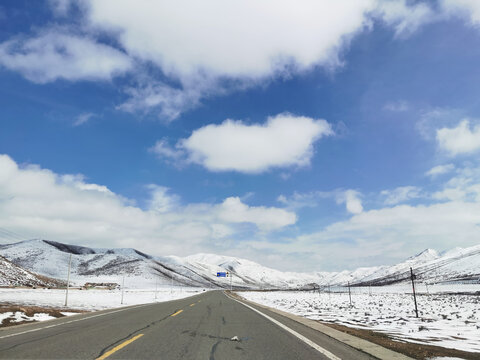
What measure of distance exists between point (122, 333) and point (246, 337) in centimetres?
399

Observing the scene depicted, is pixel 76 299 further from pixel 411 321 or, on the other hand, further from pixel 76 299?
pixel 411 321

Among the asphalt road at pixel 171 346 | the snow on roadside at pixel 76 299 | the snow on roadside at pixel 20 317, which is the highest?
the asphalt road at pixel 171 346

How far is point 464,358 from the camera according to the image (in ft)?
22.5

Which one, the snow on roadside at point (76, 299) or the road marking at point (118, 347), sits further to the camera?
the snow on roadside at point (76, 299)

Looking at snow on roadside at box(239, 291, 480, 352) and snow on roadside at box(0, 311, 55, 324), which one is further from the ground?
→ snow on roadside at box(0, 311, 55, 324)

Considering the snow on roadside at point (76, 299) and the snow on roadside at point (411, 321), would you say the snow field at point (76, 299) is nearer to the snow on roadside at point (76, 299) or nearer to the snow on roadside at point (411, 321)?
the snow on roadside at point (76, 299)

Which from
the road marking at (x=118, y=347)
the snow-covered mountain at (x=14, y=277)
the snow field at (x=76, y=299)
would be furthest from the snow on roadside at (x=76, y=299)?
the snow-covered mountain at (x=14, y=277)

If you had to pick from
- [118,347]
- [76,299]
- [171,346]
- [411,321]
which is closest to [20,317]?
[118,347]

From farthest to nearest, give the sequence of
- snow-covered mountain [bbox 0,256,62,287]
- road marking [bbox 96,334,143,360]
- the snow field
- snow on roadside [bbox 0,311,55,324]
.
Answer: snow-covered mountain [bbox 0,256,62,287]
the snow field
snow on roadside [bbox 0,311,55,324]
road marking [bbox 96,334,143,360]

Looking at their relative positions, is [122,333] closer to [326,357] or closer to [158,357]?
[158,357]

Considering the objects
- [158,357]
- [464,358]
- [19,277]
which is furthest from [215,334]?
[19,277]

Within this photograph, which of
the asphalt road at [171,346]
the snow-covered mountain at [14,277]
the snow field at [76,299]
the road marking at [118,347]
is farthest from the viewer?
the snow-covered mountain at [14,277]

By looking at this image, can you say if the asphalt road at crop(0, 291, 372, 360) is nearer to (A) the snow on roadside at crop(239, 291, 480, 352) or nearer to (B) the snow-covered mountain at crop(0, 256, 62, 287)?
(A) the snow on roadside at crop(239, 291, 480, 352)

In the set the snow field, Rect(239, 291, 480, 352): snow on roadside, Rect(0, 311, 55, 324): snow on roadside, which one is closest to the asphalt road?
Rect(239, 291, 480, 352): snow on roadside
